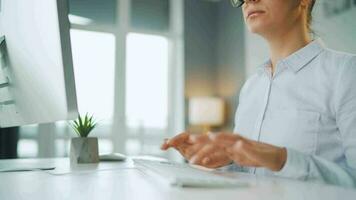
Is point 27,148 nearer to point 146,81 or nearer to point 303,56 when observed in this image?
point 146,81

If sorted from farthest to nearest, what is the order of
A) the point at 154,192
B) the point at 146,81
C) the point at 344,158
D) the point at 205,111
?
the point at 146,81 < the point at 205,111 < the point at 344,158 < the point at 154,192

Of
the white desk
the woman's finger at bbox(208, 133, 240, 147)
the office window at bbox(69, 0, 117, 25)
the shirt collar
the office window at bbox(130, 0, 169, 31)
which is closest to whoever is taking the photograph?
the white desk

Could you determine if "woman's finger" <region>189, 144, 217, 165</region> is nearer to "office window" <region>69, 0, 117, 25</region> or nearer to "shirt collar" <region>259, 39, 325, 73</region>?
"shirt collar" <region>259, 39, 325, 73</region>

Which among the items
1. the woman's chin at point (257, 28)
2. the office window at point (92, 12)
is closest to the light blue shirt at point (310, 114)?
the woman's chin at point (257, 28)

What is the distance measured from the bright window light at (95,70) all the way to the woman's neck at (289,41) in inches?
123

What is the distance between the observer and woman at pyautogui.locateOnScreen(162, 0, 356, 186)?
2.43 ft

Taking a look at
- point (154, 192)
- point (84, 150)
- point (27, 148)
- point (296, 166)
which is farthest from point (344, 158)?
point (27, 148)

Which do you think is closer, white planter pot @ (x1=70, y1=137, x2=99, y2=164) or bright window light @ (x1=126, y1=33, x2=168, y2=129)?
white planter pot @ (x1=70, y1=137, x2=99, y2=164)

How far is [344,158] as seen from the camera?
0.99 m

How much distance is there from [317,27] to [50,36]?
2.29m

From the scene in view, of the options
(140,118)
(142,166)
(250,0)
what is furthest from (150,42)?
(142,166)

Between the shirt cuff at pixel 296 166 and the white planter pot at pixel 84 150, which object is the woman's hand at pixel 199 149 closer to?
the shirt cuff at pixel 296 166

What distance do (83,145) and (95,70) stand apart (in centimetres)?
315

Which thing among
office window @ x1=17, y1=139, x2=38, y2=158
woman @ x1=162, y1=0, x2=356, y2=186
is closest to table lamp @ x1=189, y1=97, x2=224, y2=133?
office window @ x1=17, y1=139, x2=38, y2=158
